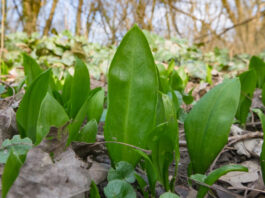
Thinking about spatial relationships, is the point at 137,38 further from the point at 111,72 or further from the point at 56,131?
the point at 56,131

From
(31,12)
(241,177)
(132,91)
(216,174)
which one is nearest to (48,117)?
(132,91)

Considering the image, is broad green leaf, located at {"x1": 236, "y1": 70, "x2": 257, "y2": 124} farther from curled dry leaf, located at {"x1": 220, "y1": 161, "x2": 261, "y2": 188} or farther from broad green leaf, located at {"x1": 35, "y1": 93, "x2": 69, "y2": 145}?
broad green leaf, located at {"x1": 35, "y1": 93, "x2": 69, "y2": 145}

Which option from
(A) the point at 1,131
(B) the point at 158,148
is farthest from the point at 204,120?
(A) the point at 1,131

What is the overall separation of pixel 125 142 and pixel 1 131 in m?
0.44

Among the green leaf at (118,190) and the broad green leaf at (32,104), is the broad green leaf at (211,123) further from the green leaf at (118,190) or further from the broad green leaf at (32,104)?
the broad green leaf at (32,104)

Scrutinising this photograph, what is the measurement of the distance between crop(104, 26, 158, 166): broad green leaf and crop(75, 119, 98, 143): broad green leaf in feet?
0.21

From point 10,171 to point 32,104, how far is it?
11.8 inches

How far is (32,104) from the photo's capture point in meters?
0.86

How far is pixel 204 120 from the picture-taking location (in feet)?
2.67

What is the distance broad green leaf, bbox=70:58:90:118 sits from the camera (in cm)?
106

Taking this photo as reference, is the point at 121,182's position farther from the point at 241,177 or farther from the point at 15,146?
the point at 241,177

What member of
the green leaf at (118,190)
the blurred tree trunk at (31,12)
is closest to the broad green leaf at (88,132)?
the green leaf at (118,190)

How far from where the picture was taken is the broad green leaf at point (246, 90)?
1.36 m

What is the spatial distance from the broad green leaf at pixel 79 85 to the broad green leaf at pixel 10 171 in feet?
1.63
